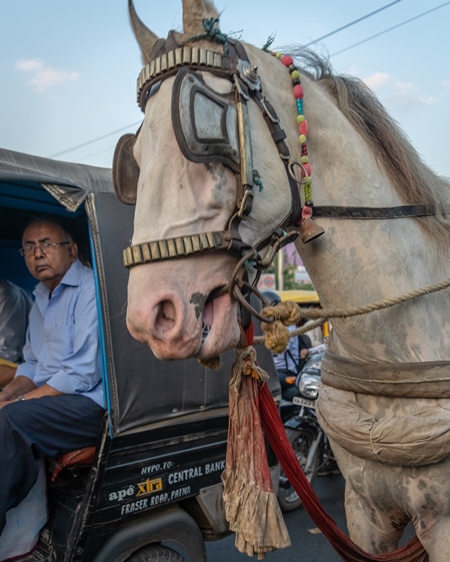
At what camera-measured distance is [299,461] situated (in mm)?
4695

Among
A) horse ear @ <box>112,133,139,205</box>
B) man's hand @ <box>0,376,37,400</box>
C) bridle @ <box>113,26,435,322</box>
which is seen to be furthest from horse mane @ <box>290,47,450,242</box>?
man's hand @ <box>0,376,37,400</box>

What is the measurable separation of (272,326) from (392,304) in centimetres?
39

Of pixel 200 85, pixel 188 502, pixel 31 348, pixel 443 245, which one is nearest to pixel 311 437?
pixel 188 502

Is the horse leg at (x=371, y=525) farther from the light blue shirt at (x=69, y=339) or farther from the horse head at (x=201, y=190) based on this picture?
the light blue shirt at (x=69, y=339)

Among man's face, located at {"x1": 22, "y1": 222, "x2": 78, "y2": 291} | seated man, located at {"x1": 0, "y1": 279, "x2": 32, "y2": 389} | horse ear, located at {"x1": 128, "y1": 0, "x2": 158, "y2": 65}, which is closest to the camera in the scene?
horse ear, located at {"x1": 128, "y1": 0, "x2": 158, "y2": 65}

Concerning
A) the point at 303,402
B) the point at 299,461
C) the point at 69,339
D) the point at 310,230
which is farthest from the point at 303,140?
the point at 303,402

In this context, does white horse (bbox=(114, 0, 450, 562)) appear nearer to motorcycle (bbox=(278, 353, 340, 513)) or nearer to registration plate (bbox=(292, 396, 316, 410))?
motorcycle (bbox=(278, 353, 340, 513))

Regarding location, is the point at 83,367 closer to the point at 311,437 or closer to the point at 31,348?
the point at 31,348

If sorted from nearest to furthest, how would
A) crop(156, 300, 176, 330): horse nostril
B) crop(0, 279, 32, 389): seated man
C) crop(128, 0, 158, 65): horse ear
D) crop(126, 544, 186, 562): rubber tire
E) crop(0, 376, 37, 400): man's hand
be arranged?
crop(156, 300, 176, 330): horse nostril, crop(128, 0, 158, 65): horse ear, crop(126, 544, 186, 562): rubber tire, crop(0, 376, 37, 400): man's hand, crop(0, 279, 32, 389): seated man

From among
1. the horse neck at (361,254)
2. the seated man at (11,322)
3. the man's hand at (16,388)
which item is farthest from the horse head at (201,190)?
the seated man at (11,322)

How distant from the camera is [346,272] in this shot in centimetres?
164

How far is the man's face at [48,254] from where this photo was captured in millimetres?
3104

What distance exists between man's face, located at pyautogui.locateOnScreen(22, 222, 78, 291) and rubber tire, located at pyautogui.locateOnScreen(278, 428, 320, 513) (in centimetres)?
288

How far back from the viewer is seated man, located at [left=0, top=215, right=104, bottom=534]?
94.1 inches
